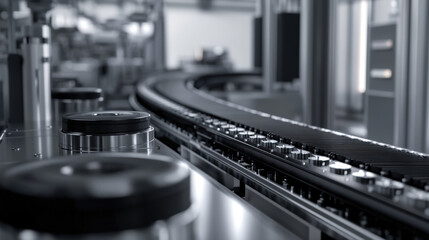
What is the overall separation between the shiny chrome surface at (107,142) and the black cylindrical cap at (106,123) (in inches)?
0.5

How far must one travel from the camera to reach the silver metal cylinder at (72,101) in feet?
5.71

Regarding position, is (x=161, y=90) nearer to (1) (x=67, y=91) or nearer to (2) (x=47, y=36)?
(1) (x=67, y=91)

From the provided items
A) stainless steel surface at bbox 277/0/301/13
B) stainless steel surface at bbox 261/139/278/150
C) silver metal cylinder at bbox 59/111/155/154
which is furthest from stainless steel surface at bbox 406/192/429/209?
stainless steel surface at bbox 277/0/301/13

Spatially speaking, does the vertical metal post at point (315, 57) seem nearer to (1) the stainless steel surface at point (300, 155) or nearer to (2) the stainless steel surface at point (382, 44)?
(2) the stainless steel surface at point (382, 44)

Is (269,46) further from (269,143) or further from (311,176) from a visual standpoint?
(311,176)

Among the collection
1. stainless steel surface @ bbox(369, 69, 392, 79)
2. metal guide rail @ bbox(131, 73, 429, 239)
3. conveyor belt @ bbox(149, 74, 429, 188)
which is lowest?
metal guide rail @ bbox(131, 73, 429, 239)

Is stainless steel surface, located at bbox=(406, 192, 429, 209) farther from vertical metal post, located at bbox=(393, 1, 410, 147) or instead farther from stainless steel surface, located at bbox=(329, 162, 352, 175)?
vertical metal post, located at bbox=(393, 1, 410, 147)

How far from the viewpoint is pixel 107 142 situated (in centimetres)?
100

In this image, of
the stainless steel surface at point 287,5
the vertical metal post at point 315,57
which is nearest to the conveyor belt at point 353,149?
the vertical metal post at point 315,57

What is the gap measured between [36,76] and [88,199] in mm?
1143

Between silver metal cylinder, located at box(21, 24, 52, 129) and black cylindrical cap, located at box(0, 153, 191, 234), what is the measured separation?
1016mm

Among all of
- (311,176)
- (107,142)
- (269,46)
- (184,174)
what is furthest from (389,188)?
(269,46)

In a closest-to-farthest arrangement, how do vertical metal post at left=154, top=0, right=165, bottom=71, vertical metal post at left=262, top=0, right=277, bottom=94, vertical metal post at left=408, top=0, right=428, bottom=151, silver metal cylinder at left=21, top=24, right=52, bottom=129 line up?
silver metal cylinder at left=21, top=24, right=52, bottom=129, vertical metal post at left=408, top=0, right=428, bottom=151, vertical metal post at left=262, top=0, right=277, bottom=94, vertical metal post at left=154, top=0, right=165, bottom=71

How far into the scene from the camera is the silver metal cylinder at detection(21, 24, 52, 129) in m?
1.50
